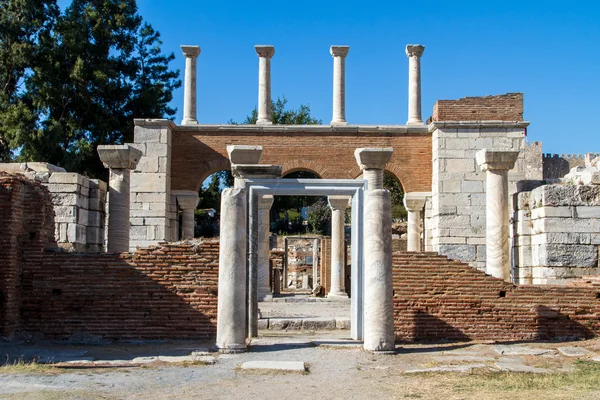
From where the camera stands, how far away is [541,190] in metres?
14.1

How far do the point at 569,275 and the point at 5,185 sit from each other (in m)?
9.86

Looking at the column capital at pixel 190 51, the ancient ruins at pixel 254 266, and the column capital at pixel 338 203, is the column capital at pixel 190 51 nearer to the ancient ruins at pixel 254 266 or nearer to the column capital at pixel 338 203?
the column capital at pixel 338 203

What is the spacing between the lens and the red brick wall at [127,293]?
457 inches

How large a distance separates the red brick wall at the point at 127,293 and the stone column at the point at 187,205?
9.75 metres

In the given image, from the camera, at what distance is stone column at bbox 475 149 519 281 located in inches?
585

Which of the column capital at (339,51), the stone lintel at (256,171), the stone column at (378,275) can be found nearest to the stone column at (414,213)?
the column capital at (339,51)

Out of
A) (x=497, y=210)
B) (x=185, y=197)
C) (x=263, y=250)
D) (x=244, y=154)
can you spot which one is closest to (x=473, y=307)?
(x=497, y=210)

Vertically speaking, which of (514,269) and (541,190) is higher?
(541,190)

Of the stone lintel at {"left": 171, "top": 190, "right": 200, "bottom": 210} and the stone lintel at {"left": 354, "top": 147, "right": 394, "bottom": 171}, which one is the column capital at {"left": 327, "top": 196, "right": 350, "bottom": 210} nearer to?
the stone lintel at {"left": 171, "top": 190, "right": 200, "bottom": 210}

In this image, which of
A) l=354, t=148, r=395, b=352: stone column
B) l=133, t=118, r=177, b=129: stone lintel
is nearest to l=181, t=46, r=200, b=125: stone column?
l=133, t=118, r=177, b=129: stone lintel

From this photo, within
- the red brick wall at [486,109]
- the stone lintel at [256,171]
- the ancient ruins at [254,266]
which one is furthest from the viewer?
the red brick wall at [486,109]

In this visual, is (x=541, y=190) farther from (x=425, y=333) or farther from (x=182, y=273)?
(x=182, y=273)

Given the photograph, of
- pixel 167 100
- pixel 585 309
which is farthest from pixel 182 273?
pixel 167 100

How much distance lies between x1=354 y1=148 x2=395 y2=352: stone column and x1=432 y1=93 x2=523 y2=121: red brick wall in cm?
1124
